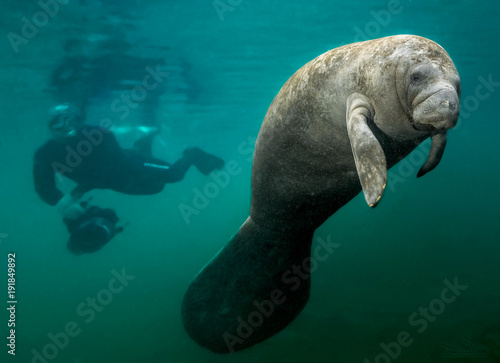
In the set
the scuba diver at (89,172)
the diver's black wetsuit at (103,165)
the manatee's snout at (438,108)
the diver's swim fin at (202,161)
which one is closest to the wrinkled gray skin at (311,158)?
the manatee's snout at (438,108)

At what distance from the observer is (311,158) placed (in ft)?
9.82

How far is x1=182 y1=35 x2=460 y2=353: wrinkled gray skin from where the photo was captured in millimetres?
2117

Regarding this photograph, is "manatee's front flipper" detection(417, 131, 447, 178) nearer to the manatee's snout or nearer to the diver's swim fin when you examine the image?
the manatee's snout

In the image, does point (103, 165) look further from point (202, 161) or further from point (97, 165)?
point (202, 161)

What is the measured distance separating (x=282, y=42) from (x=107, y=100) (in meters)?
9.94

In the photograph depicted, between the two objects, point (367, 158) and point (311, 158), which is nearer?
point (367, 158)

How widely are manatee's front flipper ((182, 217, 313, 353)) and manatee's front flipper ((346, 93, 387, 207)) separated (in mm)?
2037

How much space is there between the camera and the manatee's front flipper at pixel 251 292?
406cm

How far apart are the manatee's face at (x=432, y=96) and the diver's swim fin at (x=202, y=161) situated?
34.5 ft

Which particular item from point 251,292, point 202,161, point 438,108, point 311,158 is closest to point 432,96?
point 438,108

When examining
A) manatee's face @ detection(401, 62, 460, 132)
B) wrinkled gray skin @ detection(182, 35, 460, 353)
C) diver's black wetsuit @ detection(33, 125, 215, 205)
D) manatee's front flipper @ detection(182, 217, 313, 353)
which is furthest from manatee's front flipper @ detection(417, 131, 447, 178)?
diver's black wetsuit @ detection(33, 125, 215, 205)

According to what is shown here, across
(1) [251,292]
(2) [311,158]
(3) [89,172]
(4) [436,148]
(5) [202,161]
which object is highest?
(4) [436,148]

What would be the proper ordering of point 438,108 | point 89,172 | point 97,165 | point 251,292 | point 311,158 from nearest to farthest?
point 438,108, point 311,158, point 251,292, point 97,165, point 89,172

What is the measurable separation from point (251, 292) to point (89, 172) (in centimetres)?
861
